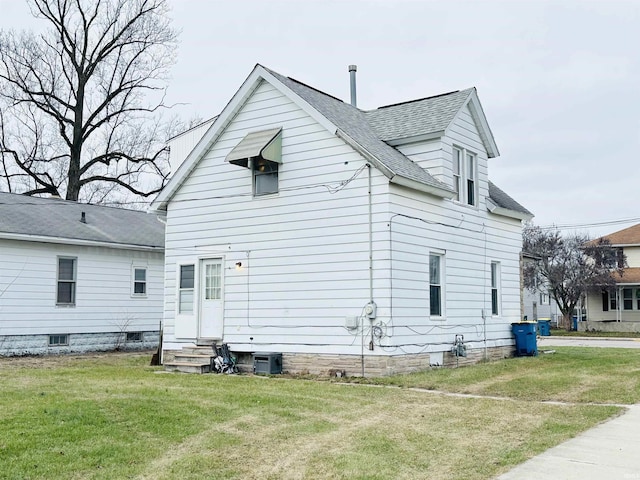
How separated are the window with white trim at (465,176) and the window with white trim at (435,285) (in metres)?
1.70

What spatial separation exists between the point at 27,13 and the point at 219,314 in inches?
1055

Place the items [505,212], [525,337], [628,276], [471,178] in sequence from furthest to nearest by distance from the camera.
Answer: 1. [628,276]
2. [525,337]
3. [505,212]
4. [471,178]

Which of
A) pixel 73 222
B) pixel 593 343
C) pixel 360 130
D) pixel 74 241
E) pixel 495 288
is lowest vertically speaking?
pixel 593 343

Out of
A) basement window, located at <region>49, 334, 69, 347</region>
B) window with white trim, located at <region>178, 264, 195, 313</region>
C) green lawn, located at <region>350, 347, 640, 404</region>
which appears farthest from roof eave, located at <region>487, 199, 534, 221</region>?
basement window, located at <region>49, 334, 69, 347</region>

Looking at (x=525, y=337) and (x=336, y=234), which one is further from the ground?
(x=336, y=234)

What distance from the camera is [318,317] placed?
14.7 meters

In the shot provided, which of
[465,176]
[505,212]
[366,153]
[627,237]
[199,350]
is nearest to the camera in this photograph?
[366,153]

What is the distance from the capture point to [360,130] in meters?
15.9

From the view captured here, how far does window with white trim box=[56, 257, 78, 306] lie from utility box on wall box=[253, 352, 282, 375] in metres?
9.48

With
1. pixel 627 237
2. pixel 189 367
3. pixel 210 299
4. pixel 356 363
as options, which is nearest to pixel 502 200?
pixel 356 363

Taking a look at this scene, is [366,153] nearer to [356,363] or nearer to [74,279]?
[356,363]

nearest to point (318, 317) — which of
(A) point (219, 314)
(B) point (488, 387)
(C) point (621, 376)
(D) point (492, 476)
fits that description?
(A) point (219, 314)

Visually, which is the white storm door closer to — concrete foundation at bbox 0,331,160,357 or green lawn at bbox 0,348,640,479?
green lawn at bbox 0,348,640,479

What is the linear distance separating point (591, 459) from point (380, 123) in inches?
459
